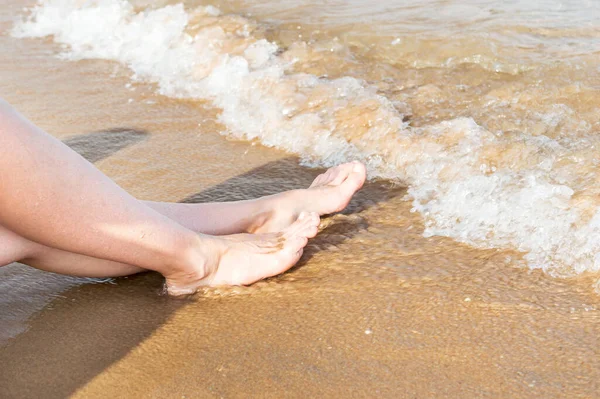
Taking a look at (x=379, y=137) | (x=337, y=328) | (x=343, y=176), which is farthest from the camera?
(x=379, y=137)

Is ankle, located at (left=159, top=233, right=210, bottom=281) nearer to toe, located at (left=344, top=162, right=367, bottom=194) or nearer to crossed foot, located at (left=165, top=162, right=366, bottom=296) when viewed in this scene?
crossed foot, located at (left=165, top=162, right=366, bottom=296)

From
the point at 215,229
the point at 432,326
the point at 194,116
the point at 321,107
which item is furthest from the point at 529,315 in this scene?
the point at 194,116

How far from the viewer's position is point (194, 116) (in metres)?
3.78

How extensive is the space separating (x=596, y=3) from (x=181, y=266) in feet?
11.4

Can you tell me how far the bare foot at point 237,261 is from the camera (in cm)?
222

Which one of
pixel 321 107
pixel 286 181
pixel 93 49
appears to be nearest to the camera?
pixel 286 181

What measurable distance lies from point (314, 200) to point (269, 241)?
1.08 ft

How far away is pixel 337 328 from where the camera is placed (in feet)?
6.42

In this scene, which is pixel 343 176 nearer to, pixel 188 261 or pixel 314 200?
pixel 314 200

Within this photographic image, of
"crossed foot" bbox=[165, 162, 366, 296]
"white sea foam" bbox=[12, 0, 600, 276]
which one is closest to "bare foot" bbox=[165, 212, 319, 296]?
"crossed foot" bbox=[165, 162, 366, 296]

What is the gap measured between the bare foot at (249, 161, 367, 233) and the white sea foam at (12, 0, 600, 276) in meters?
0.24

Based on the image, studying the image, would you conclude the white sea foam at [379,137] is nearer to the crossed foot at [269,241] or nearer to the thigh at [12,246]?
the crossed foot at [269,241]

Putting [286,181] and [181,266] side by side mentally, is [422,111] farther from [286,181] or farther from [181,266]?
[181,266]

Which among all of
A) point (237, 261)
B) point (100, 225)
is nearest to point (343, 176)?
point (237, 261)
